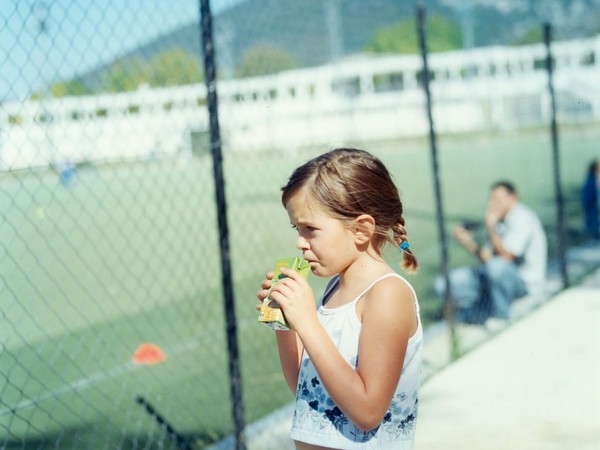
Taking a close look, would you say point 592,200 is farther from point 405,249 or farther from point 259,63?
point 405,249

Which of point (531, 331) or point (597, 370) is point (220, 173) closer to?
point (597, 370)

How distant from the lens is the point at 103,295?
905 cm

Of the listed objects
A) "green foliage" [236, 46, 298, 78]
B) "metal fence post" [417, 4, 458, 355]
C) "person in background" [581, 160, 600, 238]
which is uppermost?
"green foliage" [236, 46, 298, 78]

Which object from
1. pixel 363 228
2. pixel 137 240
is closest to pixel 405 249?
pixel 363 228

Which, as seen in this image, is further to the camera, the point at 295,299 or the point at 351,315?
the point at 351,315

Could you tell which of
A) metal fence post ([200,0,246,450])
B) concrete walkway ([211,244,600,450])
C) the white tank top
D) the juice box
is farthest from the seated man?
the juice box

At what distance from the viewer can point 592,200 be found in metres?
11.0

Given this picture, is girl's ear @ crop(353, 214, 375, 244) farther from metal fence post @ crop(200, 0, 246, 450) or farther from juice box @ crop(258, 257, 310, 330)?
metal fence post @ crop(200, 0, 246, 450)

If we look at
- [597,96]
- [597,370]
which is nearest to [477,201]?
[597,370]

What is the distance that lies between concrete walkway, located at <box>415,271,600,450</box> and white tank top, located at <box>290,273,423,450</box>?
2300 mm

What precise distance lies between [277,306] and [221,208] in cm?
201

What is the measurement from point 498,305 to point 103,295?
4031 millimetres

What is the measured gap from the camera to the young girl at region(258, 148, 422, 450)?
204 cm

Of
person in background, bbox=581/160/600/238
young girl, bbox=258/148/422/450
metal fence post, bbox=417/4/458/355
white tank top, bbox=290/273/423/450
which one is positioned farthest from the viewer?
person in background, bbox=581/160/600/238
